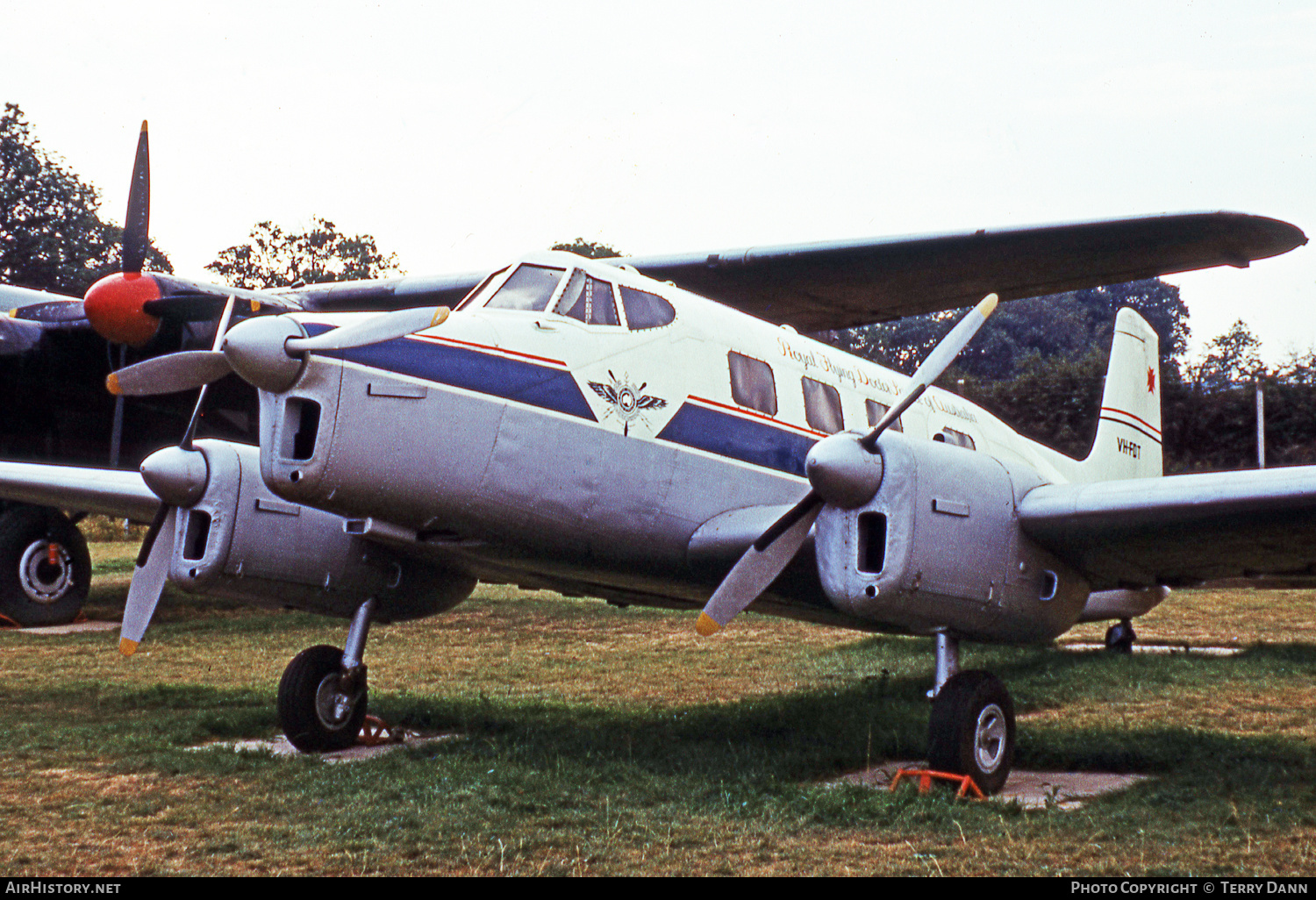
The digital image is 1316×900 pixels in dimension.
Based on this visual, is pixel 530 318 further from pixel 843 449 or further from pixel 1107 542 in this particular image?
pixel 1107 542

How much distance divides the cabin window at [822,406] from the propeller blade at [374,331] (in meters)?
3.32

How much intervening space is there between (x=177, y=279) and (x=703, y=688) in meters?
9.35

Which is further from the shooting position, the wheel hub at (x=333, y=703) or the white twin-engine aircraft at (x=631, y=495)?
the wheel hub at (x=333, y=703)

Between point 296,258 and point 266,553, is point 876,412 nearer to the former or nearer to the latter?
point 266,553

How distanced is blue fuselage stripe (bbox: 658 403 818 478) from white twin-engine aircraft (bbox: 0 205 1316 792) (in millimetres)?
20

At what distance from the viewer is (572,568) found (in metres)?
7.70

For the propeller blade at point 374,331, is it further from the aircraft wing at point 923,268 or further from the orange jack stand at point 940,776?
the aircraft wing at point 923,268

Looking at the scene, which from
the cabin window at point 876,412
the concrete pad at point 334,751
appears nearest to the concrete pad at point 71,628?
the concrete pad at point 334,751

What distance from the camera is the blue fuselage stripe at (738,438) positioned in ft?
25.1

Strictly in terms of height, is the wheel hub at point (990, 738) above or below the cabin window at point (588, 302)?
below

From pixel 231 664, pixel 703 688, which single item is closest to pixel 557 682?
pixel 703 688

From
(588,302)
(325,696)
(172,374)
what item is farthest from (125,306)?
(588,302)

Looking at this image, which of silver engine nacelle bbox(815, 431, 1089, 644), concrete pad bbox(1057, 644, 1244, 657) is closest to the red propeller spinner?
silver engine nacelle bbox(815, 431, 1089, 644)

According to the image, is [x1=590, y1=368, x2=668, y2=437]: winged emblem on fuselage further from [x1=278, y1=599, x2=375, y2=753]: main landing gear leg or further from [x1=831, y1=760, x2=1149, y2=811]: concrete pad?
[x1=278, y1=599, x2=375, y2=753]: main landing gear leg
